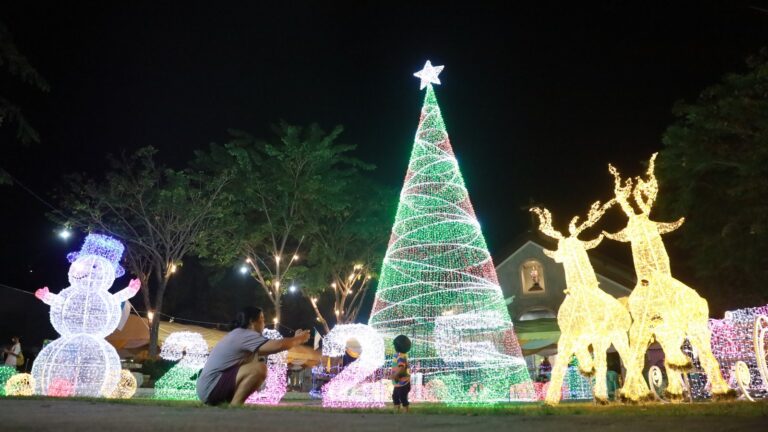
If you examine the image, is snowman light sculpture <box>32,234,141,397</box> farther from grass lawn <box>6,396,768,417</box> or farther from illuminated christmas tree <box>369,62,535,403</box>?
illuminated christmas tree <box>369,62,535,403</box>

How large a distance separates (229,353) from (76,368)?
8.97 metres

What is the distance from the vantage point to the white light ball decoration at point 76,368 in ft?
40.0

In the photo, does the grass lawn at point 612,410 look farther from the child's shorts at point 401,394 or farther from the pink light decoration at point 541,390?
the pink light decoration at point 541,390

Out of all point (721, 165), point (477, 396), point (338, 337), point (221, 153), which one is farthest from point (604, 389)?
point (221, 153)

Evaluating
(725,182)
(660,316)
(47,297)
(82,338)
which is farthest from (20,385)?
(725,182)

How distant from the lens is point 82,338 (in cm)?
1260

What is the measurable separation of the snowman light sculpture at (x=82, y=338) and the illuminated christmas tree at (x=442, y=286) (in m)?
6.46

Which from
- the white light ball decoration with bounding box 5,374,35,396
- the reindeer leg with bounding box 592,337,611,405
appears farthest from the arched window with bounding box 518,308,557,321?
the white light ball decoration with bounding box 5,374,35,396

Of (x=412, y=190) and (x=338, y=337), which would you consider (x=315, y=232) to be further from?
(x=338, y=337)

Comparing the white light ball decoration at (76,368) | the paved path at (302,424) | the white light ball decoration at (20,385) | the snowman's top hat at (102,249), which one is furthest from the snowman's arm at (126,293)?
the paved path at (302,424)

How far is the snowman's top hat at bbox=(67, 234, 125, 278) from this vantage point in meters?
13.6

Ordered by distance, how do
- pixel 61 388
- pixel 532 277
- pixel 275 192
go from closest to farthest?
pixel 61 388 → pixel 275 192 → pixel 532 277

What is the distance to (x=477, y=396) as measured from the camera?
12.9 m

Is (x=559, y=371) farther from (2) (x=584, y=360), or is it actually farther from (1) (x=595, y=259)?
(1) (x=595, y=259)
